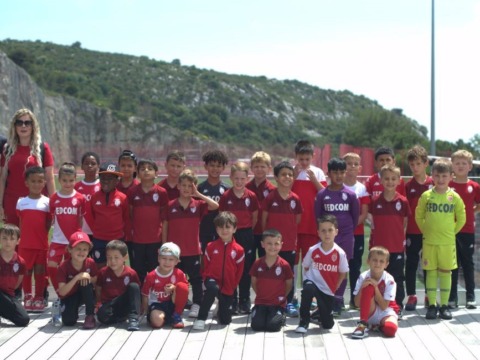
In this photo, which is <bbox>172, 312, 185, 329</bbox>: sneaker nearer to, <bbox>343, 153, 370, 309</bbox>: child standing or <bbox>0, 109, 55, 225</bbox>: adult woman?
<bbox>343, 153, 370, 309</bbox>: child standing

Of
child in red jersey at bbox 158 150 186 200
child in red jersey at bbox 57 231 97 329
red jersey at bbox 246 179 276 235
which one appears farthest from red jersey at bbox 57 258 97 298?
red jersey at bbox 246 179 276 235

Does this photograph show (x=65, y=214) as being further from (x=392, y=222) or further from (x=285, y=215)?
(x=392, y=222)

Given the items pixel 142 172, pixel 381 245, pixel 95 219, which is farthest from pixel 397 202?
pixel 95 219

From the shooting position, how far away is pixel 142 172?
6961 millimetres

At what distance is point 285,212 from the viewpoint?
22.6 ft

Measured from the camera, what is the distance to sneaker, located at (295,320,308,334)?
618 cm

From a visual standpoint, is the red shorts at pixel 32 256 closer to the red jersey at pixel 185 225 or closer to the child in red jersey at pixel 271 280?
the red jersey at pixel 185 225

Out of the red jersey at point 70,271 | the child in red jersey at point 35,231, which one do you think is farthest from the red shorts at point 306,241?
the child in red jersey at point 35,231

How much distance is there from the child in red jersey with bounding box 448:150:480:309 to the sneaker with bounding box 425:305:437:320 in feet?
1.52

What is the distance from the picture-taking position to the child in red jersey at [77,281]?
6.41 m

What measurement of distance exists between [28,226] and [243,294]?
7.54ft

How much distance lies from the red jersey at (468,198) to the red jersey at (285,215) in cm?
172

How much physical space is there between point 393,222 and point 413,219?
0.38m

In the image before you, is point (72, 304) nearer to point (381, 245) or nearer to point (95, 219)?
point (95, 219)
